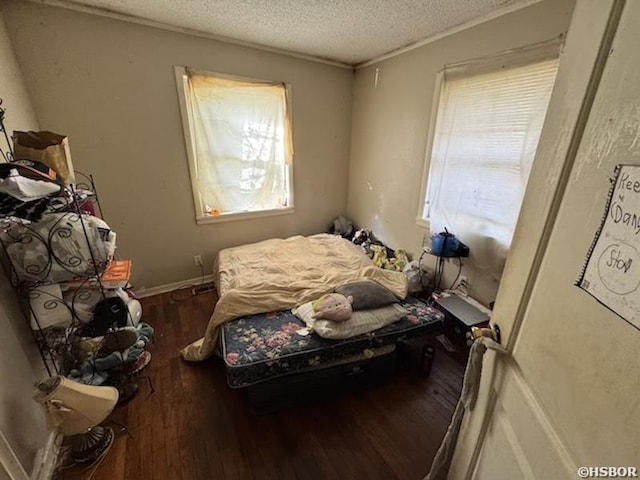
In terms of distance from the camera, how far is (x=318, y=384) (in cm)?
171

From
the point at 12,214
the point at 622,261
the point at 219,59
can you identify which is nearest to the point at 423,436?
the point at 622,261

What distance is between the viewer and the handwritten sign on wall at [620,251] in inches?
16.6

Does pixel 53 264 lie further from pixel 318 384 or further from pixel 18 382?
pixel 318 384

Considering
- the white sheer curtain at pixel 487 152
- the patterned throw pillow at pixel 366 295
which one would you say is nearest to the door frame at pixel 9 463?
the patterned throw pillow at pixel 366 295

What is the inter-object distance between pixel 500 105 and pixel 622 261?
80.5 inches

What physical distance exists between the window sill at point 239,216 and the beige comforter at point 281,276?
0.40m

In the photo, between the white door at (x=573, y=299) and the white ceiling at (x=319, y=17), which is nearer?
the white door at (x=573, y=299)

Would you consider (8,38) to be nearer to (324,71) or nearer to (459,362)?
(324,71)

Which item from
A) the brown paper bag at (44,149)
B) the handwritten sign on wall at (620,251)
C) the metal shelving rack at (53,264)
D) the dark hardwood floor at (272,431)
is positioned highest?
the brown paper bag at (44,149)

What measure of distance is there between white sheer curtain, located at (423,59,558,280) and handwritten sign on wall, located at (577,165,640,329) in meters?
1.71

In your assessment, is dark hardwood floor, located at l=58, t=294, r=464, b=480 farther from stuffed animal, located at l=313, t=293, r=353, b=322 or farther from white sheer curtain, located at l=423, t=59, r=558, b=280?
white sheer curtain, located at l=423, t=59, r=558, b=280

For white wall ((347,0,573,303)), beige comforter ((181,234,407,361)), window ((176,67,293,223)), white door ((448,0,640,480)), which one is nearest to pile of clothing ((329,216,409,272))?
white wall ((347,0,573,303))

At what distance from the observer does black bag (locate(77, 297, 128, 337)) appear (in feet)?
4.67

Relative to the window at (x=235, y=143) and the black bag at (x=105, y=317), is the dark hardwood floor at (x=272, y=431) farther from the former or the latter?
the window at (x=235, y=143)
